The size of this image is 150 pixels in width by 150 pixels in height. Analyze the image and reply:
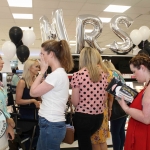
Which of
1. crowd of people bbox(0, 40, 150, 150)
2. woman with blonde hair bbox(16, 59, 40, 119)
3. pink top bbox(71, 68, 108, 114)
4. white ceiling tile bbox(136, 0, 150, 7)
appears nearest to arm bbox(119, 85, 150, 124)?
crowd of people bbox(0, 40, 150, 150)

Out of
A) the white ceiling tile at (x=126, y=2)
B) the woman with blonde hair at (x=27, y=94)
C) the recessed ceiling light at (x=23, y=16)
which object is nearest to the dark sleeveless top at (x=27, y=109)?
the woman with blonde hair at (x=27, y=94)

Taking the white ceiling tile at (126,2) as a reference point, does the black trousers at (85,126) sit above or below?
below

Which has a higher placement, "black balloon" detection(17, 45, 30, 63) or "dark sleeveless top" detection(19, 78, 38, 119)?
"black balloon" detection(17, 45, 30, 63)

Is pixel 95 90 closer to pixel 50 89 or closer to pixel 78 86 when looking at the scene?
pixel 78 86

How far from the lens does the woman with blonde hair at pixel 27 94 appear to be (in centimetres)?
255

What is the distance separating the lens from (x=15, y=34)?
3.06 meters

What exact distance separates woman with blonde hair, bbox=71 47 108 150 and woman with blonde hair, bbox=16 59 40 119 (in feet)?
2.88

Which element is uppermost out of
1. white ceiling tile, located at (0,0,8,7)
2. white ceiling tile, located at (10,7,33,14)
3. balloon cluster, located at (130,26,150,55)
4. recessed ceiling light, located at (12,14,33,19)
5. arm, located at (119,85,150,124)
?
white ceiling tile, located at (0,0,8,7)

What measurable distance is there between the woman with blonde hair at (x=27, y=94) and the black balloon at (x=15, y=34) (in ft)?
2.03

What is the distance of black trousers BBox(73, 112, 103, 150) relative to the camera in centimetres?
183

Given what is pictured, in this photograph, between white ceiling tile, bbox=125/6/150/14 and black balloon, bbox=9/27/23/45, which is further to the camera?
white ceiling tile, bbox=125/6/150/14

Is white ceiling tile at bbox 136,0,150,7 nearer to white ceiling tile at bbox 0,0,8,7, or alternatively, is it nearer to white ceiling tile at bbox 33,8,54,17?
white ceiling tile at bbox 33,8,54,17

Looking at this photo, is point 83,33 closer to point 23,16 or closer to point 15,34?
point 15,34

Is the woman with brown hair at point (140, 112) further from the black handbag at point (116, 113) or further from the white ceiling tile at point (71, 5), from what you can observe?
the white ceiling tile at point (71, 5)
